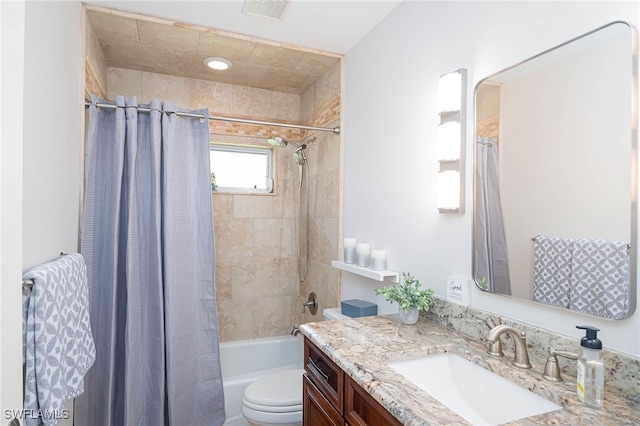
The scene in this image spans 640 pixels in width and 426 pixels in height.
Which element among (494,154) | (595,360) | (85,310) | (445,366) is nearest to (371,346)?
(445,366)

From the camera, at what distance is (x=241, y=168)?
10.3 ft

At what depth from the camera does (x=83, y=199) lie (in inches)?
77.7

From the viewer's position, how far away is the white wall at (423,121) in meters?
1.11

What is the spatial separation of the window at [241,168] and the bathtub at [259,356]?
130 centimetres

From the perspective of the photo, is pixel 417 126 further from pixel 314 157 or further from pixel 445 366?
pixel 314 157

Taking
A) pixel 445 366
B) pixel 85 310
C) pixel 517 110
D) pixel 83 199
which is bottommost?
pixel 445 366

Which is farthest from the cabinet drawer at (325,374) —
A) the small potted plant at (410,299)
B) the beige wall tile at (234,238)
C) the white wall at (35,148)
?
the beige wall tile at (234,238)

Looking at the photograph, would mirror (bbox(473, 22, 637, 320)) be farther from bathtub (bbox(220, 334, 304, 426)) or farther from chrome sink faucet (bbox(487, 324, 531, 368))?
bathtub (bbox(220, 334, 304, 426))

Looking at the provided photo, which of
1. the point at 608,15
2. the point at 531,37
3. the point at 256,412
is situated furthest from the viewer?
the point at 256,412

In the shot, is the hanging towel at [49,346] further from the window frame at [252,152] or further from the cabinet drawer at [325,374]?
the window frame at [252,152]

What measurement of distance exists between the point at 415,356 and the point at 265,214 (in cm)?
214

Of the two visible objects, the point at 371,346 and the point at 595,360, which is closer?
the point at 595,360

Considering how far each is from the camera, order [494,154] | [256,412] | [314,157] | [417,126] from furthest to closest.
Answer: [314,157], [256,412], [417,126], [494,154]

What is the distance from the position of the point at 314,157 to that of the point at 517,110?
1.82m
